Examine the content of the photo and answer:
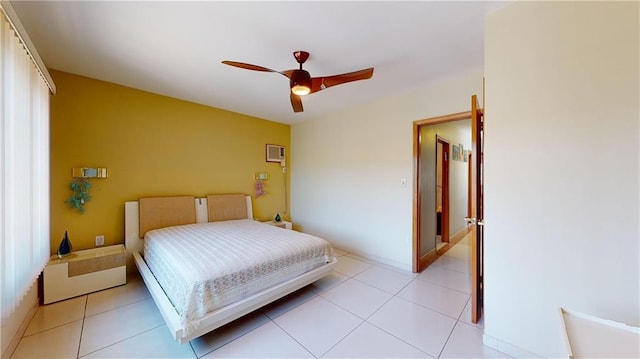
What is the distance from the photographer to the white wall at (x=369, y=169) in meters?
3.04

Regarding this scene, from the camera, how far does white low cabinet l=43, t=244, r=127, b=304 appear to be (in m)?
2.23

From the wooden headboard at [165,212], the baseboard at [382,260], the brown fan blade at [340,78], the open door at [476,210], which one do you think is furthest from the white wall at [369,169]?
the wooden headboard at [165,212]

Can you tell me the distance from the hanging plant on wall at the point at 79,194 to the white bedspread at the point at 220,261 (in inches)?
31.2

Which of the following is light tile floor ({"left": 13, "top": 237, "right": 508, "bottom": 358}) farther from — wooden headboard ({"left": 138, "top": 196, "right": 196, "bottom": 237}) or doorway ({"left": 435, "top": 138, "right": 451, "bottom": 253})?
doorway ({"left": 435, "top": 138, "right": 451, "bottom": 253})

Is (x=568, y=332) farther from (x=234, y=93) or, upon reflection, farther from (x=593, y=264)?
(x=234, y=93)

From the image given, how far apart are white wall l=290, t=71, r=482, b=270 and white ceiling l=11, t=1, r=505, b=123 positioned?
38 cm

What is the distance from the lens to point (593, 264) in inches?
51.9

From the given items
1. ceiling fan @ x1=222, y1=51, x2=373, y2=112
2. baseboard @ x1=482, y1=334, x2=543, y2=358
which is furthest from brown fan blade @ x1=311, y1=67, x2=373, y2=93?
baseboard @ x1=482, y1=334, x2=543, y2=358

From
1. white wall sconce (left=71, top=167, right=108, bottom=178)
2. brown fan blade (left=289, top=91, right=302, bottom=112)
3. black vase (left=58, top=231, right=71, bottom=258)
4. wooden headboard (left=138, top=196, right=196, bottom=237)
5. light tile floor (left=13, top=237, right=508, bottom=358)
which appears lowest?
light tile floor (left=13, top=237, right=508, bottom=358)

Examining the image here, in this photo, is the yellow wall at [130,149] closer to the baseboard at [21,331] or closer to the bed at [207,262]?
the bed at [207,262]

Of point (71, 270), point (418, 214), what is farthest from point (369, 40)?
point (71, 270)

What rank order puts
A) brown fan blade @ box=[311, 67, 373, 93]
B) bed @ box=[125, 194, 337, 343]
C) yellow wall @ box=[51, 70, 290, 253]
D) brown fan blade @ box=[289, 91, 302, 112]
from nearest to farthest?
bed @ box=[125, 194, 337, 343]
brown fan blade @ box=[311, 67, 373, 93]
brown fan blade @ box=[289, 91, 302, 112]
yellow wall @ box=[51, 70, 290, 253]

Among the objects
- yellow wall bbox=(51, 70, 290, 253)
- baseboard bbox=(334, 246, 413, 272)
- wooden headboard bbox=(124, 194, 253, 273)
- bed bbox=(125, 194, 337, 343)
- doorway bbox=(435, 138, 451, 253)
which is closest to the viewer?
bed bbox=(125, 194, 337, 343)

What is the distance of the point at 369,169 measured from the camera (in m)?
3.60
